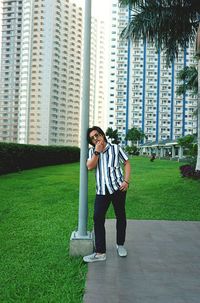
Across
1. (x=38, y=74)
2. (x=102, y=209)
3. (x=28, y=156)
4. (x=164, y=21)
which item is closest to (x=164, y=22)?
(x=164, y=21)

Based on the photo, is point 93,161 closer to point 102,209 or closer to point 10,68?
point 102,209

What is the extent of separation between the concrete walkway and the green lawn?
23 cm

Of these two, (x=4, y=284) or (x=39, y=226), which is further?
(x=39, y=226)

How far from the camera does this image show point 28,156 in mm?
19141

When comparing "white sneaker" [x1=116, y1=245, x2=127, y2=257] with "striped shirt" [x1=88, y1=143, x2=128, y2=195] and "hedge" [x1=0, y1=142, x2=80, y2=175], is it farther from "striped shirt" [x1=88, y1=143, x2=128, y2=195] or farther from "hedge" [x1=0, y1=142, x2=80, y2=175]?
"hedge" [x1=0, y1=142, x2=80, y2=175]

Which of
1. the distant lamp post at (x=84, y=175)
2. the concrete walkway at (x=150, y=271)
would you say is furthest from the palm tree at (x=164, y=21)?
the distant lamp post at (x=84, y=175)

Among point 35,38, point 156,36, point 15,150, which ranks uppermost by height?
point 35,38

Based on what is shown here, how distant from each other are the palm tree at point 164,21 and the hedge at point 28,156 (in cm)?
804

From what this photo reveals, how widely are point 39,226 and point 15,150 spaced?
11.5 meters

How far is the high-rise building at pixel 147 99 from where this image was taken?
9588 centimetres

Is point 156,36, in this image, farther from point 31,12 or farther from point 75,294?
point 31,12

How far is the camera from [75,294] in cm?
312

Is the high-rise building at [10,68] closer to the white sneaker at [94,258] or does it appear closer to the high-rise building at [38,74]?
the high-rise building at [38,74]

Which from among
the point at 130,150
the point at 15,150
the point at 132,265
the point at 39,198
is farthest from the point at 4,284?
the point at 130,150
